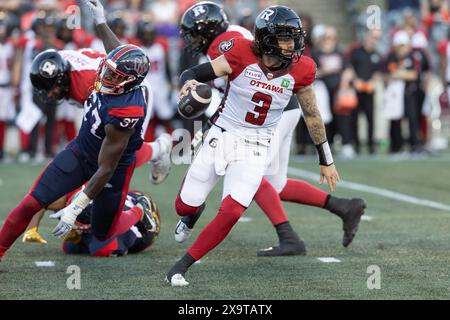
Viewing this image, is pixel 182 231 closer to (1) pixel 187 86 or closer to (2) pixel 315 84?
(1) pixel 187 86

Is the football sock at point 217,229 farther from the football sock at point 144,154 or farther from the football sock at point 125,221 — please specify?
the football sock at point 144,154

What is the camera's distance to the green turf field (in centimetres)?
500

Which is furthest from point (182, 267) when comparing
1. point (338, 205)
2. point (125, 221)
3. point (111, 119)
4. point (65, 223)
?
point (338, 205)

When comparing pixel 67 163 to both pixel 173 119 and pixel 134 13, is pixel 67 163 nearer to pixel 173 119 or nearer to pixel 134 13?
pixel 173 119

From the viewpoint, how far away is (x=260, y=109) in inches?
221

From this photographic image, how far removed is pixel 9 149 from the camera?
1384 cm

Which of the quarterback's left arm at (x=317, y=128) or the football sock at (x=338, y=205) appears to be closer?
the quarterback's left arm at (x=317, y=128)

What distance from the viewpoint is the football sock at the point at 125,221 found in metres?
6.16

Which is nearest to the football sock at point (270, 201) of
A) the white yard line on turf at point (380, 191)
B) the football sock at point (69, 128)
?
the white yard line on turf at point (380, 191)

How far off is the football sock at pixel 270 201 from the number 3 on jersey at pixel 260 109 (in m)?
0.70

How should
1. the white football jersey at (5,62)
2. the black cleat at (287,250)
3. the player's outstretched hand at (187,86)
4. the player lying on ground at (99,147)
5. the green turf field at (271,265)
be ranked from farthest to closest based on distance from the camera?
the white football jersey at (5,62) → the black cleat at (287,250) → the player lying on ground at (99,147) → the player's outstretched hand at (187,86) → the green turf field at (271,265)

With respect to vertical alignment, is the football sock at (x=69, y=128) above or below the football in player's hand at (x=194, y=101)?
below

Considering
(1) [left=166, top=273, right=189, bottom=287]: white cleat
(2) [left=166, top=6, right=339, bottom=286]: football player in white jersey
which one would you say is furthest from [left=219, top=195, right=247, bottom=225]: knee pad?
(1) [left=166, top=273, right=189, bottom=287]: white cleat

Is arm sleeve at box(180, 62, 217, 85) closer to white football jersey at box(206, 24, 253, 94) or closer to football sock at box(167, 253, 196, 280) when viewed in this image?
white football jersey at box(206, 24, 253, 94)
